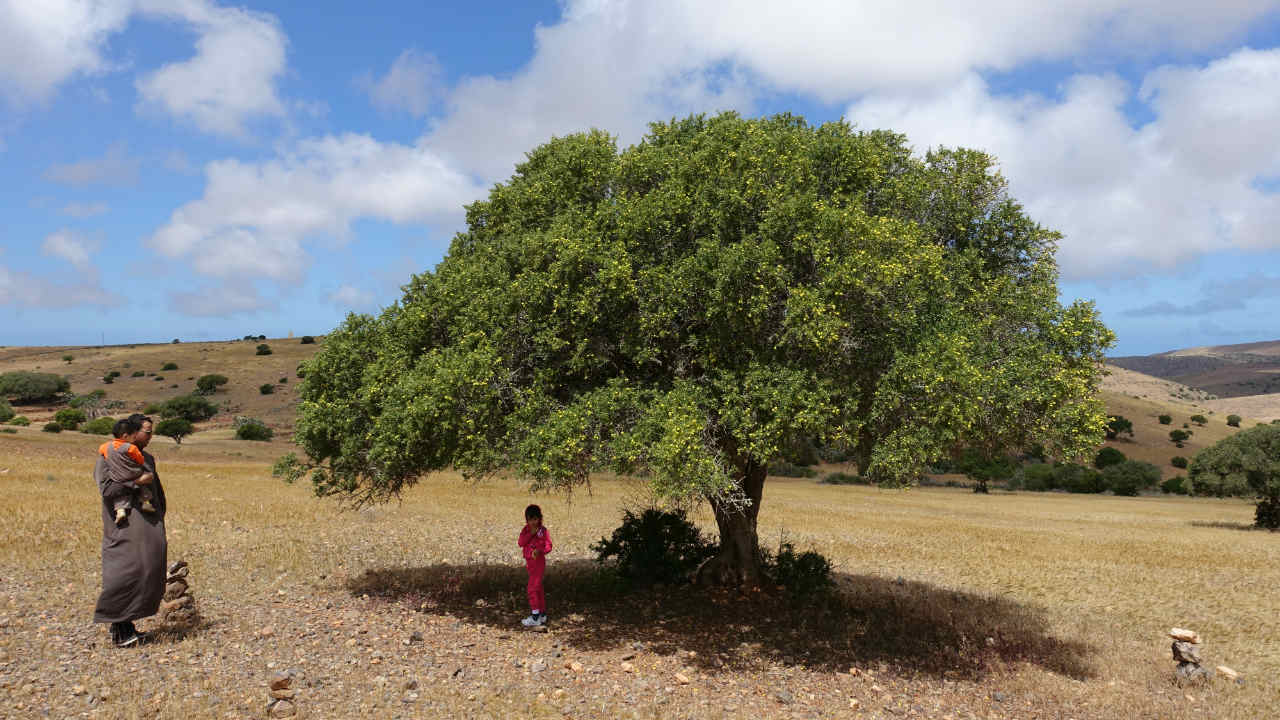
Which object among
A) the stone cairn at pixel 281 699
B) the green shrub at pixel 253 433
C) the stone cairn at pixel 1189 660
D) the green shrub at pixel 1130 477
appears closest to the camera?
the stone cairn at pixel 281 699

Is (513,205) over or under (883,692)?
over

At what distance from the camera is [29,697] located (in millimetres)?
9219

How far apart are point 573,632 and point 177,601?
645 cm

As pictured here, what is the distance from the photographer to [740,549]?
15.8 metres

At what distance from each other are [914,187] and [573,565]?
12.1 metres

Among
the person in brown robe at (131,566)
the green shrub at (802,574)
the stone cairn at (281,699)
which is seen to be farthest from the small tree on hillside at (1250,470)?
the person in brown robe at (131,566)

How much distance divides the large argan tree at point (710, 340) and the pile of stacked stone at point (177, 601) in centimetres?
270

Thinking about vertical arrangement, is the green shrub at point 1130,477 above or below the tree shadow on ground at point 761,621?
below

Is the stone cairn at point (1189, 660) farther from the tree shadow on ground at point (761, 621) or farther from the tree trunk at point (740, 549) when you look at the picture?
the tree trunk at point (740, 549)

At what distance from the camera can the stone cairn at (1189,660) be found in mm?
12733

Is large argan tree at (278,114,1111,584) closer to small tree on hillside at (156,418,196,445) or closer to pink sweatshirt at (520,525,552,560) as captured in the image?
pink sweatshirt at (520,525,552,560)

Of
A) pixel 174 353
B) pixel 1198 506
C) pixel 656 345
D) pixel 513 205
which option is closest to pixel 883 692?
pixel 656 345

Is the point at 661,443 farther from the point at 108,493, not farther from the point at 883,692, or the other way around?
the point at 108,493

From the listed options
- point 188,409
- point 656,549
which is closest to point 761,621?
point 656,549
